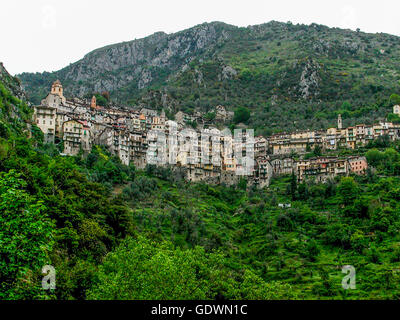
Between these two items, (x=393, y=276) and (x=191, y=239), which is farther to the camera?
(x=191, y=239)

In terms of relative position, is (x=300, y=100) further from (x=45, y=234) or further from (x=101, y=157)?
(x=45, y=234)

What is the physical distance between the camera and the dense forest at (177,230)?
27047 millimetres

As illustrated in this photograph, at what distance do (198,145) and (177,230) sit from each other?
45753 millimetres

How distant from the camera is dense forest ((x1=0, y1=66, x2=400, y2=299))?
27047mm

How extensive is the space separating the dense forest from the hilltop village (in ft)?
12.1

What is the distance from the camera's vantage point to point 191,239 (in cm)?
7138

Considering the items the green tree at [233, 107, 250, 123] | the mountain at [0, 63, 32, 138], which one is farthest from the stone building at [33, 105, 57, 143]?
the green tree at [233, 107, 250, 123]

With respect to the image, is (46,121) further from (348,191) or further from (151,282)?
(151,282)

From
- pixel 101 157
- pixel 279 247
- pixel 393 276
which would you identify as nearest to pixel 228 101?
pixel 101 157

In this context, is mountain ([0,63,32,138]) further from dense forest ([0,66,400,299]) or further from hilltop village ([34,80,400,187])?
hilltop village ([34,80,400,187])

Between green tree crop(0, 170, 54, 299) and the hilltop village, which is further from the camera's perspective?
the hilltop village

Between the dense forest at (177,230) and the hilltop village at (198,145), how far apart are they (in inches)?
145

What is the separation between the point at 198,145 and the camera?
116938 millimetres
